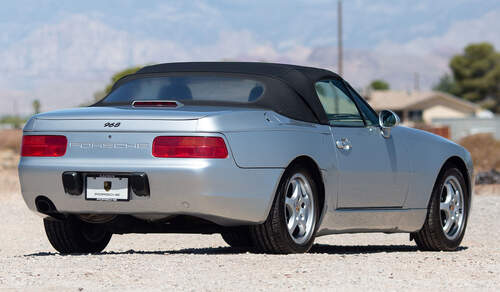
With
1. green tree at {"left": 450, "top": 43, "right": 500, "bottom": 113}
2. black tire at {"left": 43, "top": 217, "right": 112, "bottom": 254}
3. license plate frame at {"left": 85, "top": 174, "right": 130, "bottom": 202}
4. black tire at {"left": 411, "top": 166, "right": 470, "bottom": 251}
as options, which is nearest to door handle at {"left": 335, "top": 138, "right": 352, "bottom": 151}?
black tire at {"left": 411, "top": 166, "right": 470, "bottom": 251}

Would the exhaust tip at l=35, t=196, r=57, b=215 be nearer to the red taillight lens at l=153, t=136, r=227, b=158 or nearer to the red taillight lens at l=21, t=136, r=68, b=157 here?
the red taillight lens at l=21, t=136, r=68, b=157

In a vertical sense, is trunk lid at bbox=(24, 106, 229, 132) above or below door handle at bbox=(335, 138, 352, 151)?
above

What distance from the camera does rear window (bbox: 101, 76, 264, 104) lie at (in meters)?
8.19

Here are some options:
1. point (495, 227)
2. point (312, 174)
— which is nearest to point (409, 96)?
point (495, 227)

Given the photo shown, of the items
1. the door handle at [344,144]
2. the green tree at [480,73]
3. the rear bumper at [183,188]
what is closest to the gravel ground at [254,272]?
the rear bumper at [183,188]

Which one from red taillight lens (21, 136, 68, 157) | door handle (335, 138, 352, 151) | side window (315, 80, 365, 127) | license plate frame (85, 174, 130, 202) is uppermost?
side window (315, 80, 365, 127)

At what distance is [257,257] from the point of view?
24.6 ft

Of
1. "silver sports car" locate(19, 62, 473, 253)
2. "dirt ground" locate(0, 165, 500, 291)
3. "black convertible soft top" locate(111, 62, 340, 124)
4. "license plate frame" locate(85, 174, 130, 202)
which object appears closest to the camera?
"dirt ground" locate(0, 165, 500, 291)

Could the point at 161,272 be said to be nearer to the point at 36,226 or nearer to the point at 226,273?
the point at 226,273

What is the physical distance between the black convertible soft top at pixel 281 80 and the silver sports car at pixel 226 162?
0.04 ft

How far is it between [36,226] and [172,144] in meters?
8.09

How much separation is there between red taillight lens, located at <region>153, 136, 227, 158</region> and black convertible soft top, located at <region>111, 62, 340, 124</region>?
0.90 meters

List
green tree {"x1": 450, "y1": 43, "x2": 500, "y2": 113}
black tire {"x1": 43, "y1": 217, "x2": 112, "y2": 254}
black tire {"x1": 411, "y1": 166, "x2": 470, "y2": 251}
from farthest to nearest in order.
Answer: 1. green tree {"x1": 450, "y1": 43, "x2": 500, "y2": 113}
2. black tire {"x1": 411, "y1": 166, "x2": 470, "y2": 251}
3. black tire {"x1": 43, "y1": 217, "x2": 112, "y2": 254}

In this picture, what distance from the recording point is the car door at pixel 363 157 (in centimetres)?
835
